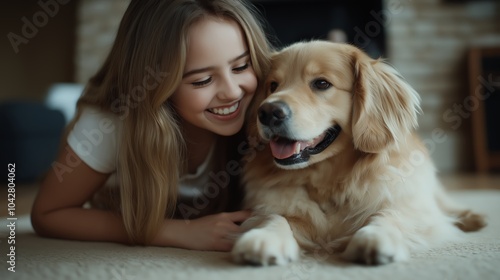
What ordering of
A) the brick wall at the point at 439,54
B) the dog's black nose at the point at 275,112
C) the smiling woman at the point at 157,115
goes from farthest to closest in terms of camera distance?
1. the brick wall at the point at 439,54
2. the smiling woman at the point at 157,115
3. the dog's black nose at the point at 275,112

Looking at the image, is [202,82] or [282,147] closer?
[282,147]

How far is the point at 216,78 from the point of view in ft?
4.52

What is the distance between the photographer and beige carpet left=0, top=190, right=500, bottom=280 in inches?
37.5

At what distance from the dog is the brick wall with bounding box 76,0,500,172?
2973 millimetres

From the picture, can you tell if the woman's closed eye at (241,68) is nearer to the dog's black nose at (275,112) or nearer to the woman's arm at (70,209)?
the dog's black nose at (275,112)

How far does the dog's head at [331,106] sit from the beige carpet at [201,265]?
1.14 feet

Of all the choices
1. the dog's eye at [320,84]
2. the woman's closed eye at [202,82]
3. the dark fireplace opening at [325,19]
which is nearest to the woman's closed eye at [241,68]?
the woman's closed eye at [202,82]

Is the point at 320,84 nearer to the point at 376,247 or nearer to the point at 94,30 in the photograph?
the point at 376,247

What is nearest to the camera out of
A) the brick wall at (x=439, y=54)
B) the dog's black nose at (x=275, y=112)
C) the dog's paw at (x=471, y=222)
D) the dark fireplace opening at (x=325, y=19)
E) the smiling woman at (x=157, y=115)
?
the dog's black nose at (x=275, y=112)

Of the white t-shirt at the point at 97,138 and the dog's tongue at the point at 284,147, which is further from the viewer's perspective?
the white t-shirt at the point at 97,138

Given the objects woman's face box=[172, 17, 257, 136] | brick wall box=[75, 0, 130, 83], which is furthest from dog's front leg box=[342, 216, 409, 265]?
brick wall box=[75, 0, 130, 83]

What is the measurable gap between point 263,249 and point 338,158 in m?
0.45

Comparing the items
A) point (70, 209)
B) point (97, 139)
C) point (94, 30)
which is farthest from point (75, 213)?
point (94, 30)

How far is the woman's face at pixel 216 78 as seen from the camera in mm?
1338
